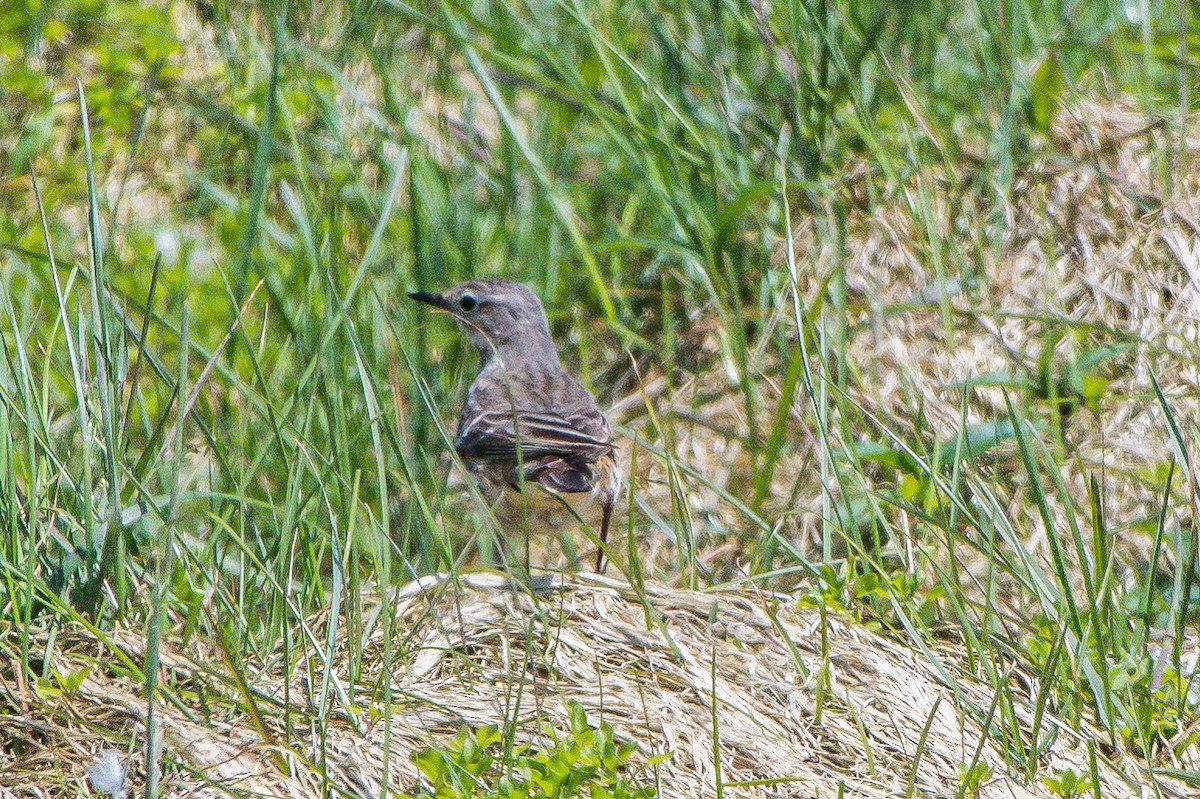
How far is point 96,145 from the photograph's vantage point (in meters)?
7.11

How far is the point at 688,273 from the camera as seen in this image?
6.23 m

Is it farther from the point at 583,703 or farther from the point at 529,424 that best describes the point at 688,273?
the point at 583,703

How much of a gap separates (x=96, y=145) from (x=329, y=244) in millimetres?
3124

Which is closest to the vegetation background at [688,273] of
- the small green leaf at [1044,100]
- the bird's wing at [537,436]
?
the small green leaf at [1044,100]

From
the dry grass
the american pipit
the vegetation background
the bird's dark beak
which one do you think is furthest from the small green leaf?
the dry grass

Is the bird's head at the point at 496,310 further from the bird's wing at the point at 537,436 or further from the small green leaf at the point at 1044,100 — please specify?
the small green leaf at the point at 1044,100

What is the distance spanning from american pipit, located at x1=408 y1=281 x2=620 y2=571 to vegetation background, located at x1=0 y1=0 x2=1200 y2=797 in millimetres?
168

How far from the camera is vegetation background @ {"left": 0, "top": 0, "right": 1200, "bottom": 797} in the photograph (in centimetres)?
431

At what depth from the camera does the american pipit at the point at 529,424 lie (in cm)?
539

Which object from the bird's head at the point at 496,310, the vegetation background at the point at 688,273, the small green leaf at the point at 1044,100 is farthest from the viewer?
the small green leaf at the point at 1044,100

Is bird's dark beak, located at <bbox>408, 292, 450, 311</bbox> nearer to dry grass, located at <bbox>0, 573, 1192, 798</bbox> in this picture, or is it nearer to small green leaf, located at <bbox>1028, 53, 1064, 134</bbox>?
dry grass, located at <bbox>0, 573, 1192, 798</bbox>

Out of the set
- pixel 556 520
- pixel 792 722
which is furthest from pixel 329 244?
pixel 792 722

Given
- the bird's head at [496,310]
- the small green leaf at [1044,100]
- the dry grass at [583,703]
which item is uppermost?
the small green leaf at [1044,100]

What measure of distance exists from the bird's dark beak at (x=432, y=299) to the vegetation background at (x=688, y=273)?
182 mm
